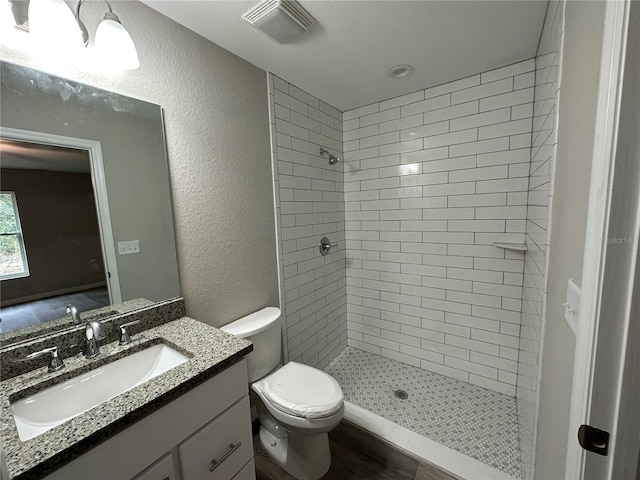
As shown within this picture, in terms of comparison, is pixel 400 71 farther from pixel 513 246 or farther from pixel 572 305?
pixel 572 305

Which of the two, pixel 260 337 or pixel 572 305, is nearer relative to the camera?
pixel 572 305

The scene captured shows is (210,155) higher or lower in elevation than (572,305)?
higher

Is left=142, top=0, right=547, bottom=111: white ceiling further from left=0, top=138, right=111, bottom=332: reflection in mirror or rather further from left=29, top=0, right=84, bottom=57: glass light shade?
left=0, top=138, right=111, bottom=332: reflection in mirror

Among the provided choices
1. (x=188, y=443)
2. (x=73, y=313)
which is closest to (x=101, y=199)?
(x=73, y=313)

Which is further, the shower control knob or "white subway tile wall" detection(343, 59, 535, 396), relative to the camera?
the shower control knob

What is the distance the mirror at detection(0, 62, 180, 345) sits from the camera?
87 cm

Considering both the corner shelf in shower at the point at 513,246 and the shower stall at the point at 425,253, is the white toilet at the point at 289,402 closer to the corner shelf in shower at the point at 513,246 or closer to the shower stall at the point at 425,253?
the shower stall at the point at 425,253

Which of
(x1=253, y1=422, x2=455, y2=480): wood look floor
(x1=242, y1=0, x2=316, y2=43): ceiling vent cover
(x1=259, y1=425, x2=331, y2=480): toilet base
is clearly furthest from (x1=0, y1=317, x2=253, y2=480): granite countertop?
(x1=242, y1=0, x2=316, y2=43): ceiling vent cover

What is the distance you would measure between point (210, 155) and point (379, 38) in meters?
1.06

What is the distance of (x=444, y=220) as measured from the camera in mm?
1931

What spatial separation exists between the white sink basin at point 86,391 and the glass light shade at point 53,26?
3.69 feet

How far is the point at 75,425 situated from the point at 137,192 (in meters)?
0.86

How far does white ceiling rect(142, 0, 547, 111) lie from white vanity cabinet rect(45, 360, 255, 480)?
1.53m

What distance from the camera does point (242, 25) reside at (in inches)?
47.7
